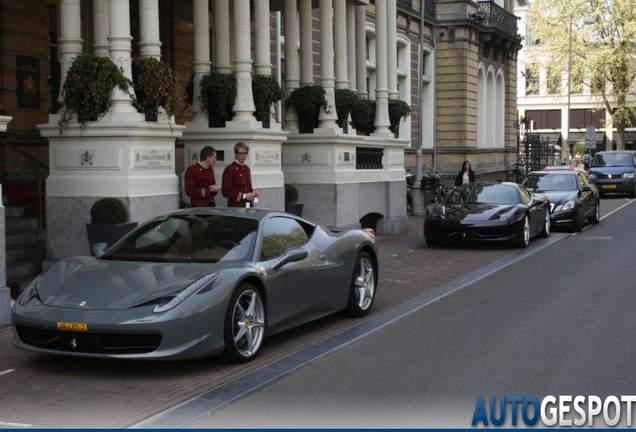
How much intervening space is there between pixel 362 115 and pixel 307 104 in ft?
7.45

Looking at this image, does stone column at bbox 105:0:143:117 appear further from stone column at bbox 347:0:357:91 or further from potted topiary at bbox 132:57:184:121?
stone column at bbox 347:0:357:91

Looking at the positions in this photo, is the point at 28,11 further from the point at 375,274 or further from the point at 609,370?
the point at 609,370

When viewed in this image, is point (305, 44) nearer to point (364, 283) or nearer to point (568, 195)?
point (568, 195)

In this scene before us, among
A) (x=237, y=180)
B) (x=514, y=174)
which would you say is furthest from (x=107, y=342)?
(x=514, y=174)

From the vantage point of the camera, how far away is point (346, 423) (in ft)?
20.6

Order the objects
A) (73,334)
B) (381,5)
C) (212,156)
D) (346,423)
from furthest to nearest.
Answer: (381,5) < (212,156) < (73,334) < (346,423)

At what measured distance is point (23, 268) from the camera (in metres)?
12.6

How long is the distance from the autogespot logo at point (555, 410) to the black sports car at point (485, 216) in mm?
11095

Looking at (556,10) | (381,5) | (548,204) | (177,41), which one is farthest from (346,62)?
(556,10)

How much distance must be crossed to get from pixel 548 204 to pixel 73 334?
14640mm

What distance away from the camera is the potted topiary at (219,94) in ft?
52.1

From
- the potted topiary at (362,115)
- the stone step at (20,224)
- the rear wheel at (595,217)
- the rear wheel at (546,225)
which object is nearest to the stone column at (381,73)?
the potted topiary at (362,115)

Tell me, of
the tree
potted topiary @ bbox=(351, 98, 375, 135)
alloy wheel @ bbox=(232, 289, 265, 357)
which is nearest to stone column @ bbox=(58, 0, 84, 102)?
alloy wheel @ bbox=(232, 289, 265, 357)

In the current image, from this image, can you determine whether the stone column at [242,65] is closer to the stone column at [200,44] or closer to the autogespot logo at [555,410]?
the stone column at [200,44]
